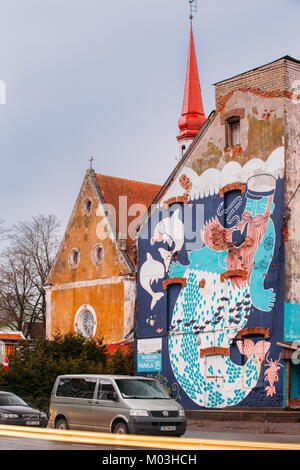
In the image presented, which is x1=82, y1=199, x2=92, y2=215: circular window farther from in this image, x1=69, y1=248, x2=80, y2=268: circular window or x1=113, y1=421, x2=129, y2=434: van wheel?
x1=113, y1=421, x2=129, y2=434: van wheel

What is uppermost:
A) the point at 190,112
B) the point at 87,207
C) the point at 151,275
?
the point at 190,112

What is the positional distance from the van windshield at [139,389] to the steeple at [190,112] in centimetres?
4175

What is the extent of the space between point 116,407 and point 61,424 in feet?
8.32

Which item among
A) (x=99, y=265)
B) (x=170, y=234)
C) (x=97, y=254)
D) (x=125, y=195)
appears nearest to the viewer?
(x=170, y=234)

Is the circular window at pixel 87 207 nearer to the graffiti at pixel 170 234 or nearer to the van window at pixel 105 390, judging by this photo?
the graffiti at pixel 170 234

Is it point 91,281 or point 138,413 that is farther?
point 91,281

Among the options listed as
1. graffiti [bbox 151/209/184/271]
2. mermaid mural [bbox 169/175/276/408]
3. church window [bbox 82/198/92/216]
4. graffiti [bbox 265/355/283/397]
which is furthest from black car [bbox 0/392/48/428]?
church window [bbox 82/198/92/216]

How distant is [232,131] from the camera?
34844 mm

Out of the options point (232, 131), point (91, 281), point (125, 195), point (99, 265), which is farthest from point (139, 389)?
point (125, 195)

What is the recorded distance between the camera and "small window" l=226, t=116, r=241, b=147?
34.4 meters

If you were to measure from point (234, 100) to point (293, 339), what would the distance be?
34.7ft

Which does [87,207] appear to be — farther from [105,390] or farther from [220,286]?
[105,390]

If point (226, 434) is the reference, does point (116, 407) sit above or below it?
above

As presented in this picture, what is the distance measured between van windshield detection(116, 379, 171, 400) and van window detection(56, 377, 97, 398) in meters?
0.90
